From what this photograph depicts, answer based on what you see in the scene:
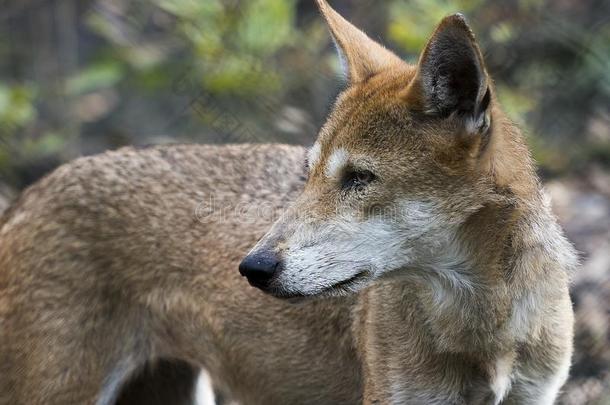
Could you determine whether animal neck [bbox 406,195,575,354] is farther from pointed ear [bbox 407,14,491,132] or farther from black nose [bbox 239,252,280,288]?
black nose [bbox 239,252,280,288]

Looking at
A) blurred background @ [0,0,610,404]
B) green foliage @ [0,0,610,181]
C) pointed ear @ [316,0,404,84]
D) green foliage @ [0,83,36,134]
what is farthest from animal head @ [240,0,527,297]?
green foliage @ [0,83,36,134]

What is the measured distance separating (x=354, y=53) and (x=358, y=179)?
749 mm

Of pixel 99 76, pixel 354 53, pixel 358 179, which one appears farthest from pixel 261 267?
pixel 99 76

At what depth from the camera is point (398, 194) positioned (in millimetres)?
4180

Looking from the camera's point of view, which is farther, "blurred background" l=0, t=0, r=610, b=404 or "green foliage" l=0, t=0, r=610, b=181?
"green foliage" l=0, t=0, r=610, b=181

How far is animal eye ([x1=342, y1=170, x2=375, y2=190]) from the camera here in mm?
4217

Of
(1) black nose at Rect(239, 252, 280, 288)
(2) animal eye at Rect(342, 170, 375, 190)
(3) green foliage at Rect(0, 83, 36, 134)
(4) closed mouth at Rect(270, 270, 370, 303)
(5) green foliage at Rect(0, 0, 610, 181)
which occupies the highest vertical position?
(2) animal eye at Rect(342, 170, 375, 190)

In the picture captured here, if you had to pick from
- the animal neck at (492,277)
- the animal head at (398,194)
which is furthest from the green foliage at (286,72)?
the animal head at (398,194)

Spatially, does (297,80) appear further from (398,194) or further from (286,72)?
(398,194)

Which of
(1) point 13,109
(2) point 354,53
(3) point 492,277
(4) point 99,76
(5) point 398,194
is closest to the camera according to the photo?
(5) point 398,194

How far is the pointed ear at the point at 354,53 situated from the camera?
470 centimetres

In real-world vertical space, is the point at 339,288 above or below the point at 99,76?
above
